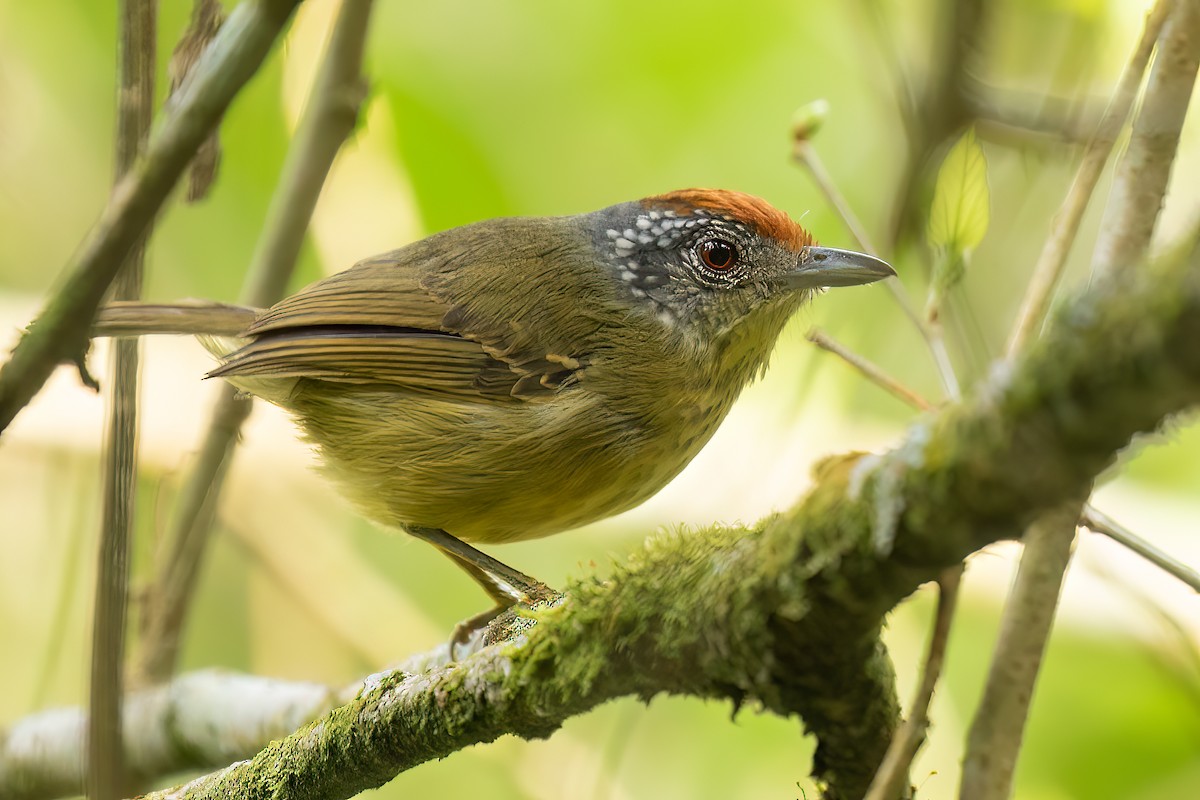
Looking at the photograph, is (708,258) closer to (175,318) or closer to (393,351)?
(393,351)

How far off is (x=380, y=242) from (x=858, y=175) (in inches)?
104

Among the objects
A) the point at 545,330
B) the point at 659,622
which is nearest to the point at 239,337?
the point at 545,330

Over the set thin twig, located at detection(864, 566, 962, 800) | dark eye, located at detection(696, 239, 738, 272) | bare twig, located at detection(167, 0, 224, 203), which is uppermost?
dark eye, located at detection(696, 239, 738, 272)

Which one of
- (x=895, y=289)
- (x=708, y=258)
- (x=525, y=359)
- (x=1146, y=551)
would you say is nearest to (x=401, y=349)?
(x=525, y=359)

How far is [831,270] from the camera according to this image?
360 cm

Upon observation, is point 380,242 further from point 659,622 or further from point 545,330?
point 659,622

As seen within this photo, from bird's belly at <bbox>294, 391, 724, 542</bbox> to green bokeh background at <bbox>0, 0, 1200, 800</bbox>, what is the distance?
0.27 meters

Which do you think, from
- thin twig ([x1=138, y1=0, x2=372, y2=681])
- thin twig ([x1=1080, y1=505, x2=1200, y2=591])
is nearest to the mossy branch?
thin twig ([x1=1080, y1=505, x2=1200, y2=591])

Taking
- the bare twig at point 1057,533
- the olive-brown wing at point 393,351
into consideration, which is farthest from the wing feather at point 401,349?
the bare twig at point 1057,533

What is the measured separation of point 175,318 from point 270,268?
59 centimetres

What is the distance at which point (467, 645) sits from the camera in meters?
3.31

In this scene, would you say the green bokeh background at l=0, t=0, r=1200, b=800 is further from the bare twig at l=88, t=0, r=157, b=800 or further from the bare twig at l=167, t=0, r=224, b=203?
the bare twig at l=167, t=0, r=224, b=203

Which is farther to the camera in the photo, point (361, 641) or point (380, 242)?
point (380, 242)

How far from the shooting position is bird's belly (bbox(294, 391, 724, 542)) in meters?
3.31
